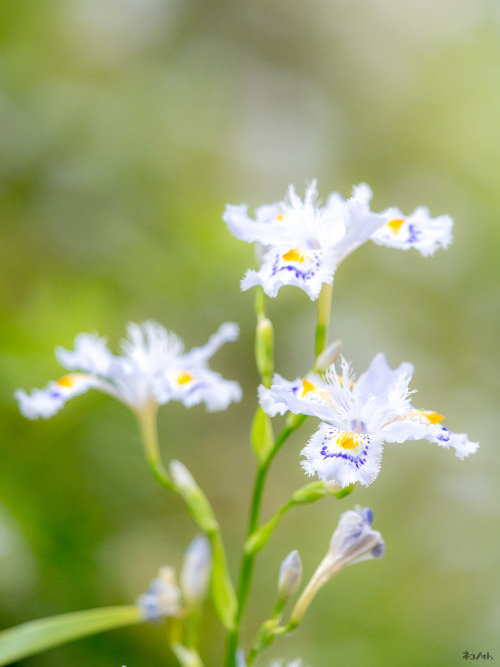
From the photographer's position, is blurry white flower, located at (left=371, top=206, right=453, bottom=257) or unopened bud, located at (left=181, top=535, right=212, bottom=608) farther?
unopened bud, located at (left=181, top=535, right=212, bottom=608)

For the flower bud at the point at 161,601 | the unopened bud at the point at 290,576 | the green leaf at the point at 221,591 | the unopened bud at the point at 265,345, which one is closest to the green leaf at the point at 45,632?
the flower bud at the point at 161,601

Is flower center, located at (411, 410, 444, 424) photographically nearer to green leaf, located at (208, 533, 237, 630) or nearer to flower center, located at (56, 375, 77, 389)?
green leaf, located at (208, 533, 237, 630)

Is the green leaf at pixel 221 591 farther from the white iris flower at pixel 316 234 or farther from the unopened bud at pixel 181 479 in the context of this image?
the white iris flower at pixel 316 234

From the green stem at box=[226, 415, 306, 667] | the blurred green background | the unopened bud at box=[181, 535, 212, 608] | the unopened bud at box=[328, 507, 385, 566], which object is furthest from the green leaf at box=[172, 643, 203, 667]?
the blurred green background

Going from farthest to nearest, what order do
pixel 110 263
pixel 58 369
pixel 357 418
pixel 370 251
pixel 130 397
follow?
pixel 370 251 < pixel 110 263 < pixel 58 369 < pixel 130 397 < pixel 357 418

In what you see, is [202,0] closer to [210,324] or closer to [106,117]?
[106,117]

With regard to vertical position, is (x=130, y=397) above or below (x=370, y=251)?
below

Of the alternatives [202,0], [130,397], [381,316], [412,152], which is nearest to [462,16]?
[412,152]
